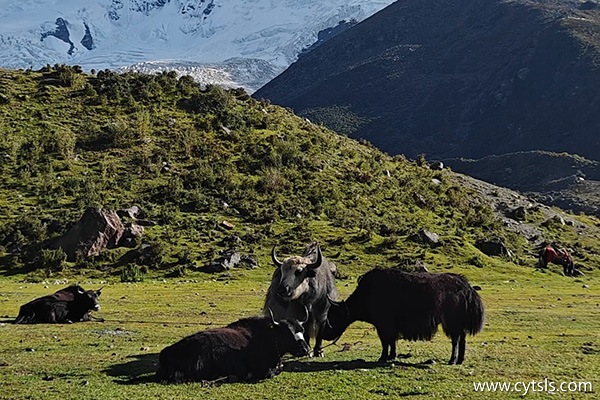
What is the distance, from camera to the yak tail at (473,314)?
13.4 m

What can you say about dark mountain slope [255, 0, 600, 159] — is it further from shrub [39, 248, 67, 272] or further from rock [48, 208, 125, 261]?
shrub [39, 248, 67, 272]

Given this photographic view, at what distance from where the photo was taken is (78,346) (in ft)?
50.1

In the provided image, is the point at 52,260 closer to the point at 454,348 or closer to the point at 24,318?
the point at 24,318

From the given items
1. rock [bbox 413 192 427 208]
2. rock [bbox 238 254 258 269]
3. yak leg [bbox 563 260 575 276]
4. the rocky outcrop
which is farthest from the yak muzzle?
rock [bbox 413 192 427 208]

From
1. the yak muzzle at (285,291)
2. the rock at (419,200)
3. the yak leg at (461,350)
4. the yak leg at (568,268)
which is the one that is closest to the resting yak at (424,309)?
the yak leg at (461,350)

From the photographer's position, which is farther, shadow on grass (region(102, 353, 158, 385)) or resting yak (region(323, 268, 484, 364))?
resting yak (region(323, 268, 484, 364))

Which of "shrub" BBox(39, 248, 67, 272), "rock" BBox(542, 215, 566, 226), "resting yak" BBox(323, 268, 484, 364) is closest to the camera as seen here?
"resting yak" BBox(323, 268, 484, 364)

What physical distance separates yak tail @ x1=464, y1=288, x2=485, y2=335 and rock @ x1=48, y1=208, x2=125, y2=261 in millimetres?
26890

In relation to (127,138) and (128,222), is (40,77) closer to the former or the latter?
(127,138)

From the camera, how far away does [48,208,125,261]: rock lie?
119ft

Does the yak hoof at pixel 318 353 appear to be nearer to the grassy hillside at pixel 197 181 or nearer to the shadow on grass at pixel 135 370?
the shadow on grass at pixel 135 370

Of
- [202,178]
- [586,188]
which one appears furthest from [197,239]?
[586,188]

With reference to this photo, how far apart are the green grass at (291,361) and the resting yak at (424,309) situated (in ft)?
1.81

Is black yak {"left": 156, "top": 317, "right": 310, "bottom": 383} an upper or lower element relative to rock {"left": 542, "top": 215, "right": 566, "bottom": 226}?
lower
